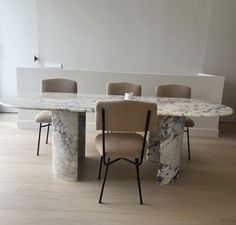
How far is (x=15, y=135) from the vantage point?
12.2 ft

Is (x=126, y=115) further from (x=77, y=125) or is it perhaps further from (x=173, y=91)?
(x=173, y=91)

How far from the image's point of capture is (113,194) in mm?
2322

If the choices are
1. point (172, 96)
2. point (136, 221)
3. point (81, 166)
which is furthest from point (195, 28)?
point (136, 221)

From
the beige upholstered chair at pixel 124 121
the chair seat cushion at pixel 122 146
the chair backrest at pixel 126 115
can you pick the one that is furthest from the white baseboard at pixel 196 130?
the chair backrest at pixel 126 115

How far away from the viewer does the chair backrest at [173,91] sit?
3148mm

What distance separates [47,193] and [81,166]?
1.96ft

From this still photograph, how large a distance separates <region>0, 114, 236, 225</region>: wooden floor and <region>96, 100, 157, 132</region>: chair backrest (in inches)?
25.9

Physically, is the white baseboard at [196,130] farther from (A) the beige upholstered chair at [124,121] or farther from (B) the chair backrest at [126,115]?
(B) the chair backrest at [126,115]

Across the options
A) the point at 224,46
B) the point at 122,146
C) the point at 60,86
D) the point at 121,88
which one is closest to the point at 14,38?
the point at 60,86

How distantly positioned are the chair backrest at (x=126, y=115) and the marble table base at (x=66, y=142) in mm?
422

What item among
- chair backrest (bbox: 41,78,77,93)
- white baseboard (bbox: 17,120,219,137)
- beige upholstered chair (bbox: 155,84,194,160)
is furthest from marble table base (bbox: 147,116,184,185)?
white baseboard (bbox: 17,120,219,137)

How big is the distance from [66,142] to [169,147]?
93 cm

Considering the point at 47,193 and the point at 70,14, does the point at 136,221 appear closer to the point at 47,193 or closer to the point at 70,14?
the point at 47,193

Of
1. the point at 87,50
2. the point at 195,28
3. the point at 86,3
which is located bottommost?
the point at 87,50
